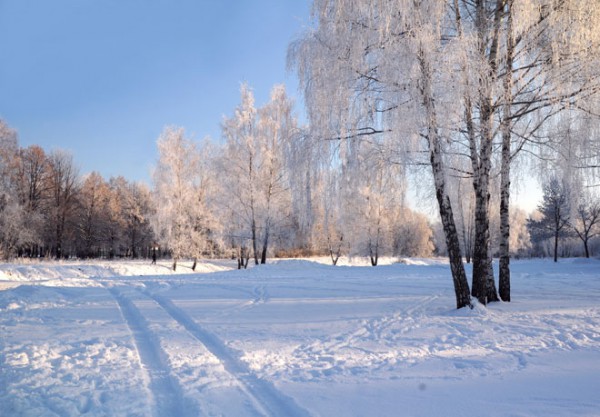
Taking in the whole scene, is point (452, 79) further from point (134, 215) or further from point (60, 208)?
point (134, 215)

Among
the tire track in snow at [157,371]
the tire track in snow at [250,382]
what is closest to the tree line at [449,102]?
the tire track in snow at [250,382]

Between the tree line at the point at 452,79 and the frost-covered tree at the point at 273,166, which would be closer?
the tree line at the point at 452,79

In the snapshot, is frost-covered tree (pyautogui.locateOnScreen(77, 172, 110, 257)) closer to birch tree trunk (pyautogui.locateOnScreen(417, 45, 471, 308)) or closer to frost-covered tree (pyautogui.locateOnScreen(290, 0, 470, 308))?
frost-covered tree (pyautogui.locateOnScreen(290, 0, 470, 308))

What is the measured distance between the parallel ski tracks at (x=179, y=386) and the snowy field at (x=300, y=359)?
0.7 inches

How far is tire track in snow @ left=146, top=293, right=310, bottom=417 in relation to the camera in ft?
10.5

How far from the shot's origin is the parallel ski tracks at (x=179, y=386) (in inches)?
127

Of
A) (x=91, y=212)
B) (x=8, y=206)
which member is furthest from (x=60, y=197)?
(x=8, y=206)

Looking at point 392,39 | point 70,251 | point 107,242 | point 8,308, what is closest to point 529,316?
point 392,39

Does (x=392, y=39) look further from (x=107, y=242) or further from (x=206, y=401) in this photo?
(x=107, y=242)

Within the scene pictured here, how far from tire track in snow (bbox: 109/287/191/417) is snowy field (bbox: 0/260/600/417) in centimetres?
2

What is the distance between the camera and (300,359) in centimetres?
458

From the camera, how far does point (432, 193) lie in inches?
407

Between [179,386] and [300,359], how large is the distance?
59.5 inches

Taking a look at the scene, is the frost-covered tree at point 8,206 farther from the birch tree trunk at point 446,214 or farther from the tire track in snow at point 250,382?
the birch tree trunk at point 446,214
